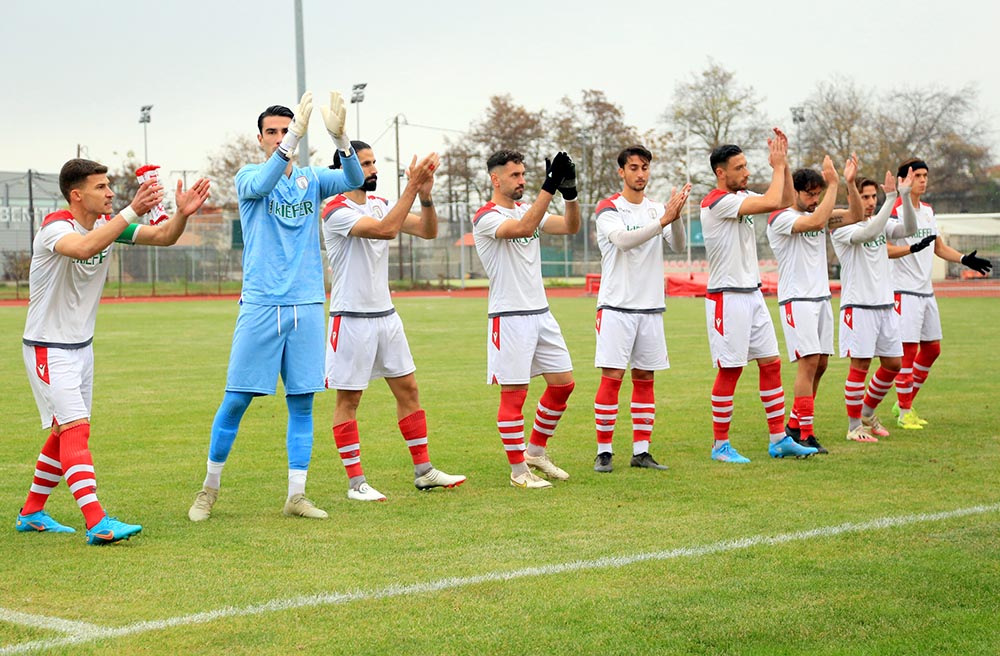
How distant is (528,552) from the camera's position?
636cm

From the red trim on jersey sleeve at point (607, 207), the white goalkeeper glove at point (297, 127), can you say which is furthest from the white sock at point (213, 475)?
the red trim on jersey sleeve at point (607, 207)

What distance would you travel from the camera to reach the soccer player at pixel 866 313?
35.5 ft

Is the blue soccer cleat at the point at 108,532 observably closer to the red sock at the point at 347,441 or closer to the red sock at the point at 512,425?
the red sock at the point at 347,441

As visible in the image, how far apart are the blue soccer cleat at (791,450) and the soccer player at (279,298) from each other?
3.96m

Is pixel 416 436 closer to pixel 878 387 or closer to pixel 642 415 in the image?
pixel 642 415

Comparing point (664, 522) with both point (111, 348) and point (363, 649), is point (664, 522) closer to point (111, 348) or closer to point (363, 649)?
point (363, 649)

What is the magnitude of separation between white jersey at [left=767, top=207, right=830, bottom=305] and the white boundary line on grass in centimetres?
Result: 357

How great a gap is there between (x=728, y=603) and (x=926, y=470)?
4.08m

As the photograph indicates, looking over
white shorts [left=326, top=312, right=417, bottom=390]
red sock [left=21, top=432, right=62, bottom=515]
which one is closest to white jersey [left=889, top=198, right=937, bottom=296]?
white shorts [left=326, top=312, right=417, bottom=390]

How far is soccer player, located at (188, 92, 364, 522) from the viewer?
752 cm

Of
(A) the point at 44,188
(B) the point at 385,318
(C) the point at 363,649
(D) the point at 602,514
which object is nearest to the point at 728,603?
(C) the point at 363,649

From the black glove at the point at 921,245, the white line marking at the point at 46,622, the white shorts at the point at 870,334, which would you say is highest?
the black glove at the point at 921,245

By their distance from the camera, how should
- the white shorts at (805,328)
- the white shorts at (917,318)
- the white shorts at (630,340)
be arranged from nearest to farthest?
the white shorts at (630,340), the white shorts at (805,328), the white shorts at (917,318)

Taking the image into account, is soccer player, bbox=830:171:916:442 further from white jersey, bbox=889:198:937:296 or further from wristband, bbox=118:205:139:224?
wristband, bbox=118:205:139:224
